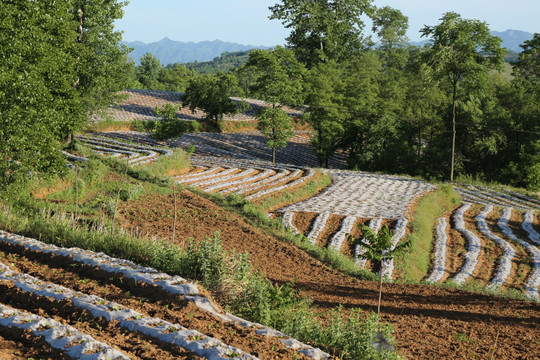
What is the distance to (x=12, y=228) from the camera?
1267 centimetres

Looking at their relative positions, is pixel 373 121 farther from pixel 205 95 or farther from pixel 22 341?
pixel 22 341

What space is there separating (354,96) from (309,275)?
112 feet

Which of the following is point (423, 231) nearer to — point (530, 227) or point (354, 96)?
point (530, 227)

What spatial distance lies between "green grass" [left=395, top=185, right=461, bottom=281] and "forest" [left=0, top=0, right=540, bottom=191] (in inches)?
289

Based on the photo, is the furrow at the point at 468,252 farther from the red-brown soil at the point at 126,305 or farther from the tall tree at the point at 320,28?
the tall tree at the point at 320,28

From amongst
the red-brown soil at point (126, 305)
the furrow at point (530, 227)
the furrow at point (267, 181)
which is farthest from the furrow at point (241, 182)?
the red-brown soil at point (126, 305)

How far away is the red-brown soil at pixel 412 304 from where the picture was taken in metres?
8.22

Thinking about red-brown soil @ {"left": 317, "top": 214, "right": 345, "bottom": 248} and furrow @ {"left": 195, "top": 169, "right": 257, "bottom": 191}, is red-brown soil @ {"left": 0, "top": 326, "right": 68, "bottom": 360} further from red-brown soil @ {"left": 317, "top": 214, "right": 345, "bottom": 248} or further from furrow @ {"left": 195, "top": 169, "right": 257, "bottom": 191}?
furrow @ {"left": 195, "top": 169, "right": 257, "bottom": 191}

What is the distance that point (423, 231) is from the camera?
21.4 meters

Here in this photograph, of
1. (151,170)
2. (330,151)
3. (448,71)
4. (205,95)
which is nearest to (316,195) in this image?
(151,170)

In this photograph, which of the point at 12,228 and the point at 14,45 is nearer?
the point at 12,228

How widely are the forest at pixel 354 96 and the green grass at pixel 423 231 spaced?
7342mm

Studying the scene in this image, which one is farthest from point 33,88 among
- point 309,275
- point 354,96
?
point 354,96

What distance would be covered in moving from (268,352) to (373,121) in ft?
129
